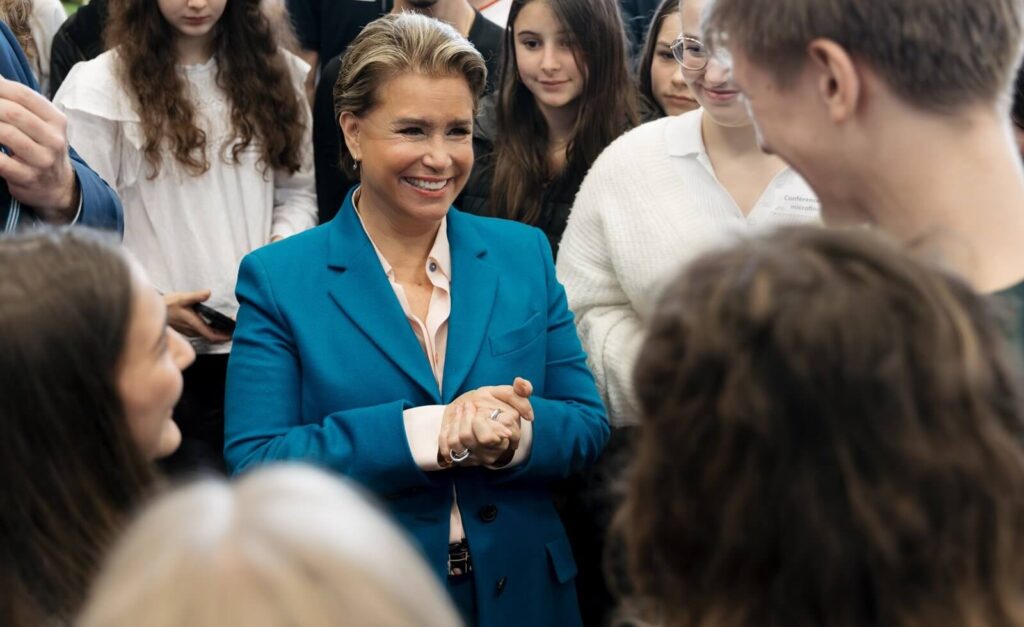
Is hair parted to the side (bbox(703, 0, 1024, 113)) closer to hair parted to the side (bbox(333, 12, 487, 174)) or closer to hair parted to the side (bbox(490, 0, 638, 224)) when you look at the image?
hair parted to the side (bbox(333, 12, 487, 174))

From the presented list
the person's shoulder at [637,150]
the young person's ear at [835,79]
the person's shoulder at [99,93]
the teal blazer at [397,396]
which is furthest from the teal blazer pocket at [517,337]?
the person's shoulder at [99,93]

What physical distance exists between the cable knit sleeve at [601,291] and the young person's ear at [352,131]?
0.62m

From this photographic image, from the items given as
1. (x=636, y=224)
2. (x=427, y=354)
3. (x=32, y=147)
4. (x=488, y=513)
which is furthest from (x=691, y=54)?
(x=32, y=147)

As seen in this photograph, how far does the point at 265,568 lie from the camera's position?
0.87 m

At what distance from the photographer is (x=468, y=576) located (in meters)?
2.44

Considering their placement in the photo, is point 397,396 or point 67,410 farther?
point 397,396

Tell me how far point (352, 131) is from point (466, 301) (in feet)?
1.68

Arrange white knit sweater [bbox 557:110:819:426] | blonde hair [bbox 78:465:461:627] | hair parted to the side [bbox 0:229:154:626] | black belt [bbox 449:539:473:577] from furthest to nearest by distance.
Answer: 1. white knit sweater [bbox 557:110:819:426]
2. black belt [bbox 449:539:473:577]
3. hair parted to the side [bbox 0:229:154:626]
4. blonde hair [bbox 78:465:461:627]

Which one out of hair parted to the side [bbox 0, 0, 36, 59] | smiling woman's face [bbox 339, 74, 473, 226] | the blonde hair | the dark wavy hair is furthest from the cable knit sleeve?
hair parted to the side [bbox 0, 0, 36, 59]

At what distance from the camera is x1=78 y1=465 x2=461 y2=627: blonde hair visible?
855 mm

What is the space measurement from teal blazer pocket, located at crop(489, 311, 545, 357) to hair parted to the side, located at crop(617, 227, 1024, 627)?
57.2 inches

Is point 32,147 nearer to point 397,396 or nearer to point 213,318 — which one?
point 397,396

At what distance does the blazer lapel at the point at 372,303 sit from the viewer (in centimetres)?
246

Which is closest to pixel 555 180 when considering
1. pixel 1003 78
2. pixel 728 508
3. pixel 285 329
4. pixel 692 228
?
pixel 692 228
